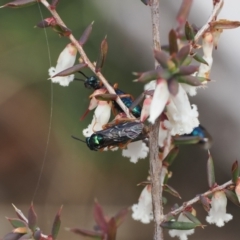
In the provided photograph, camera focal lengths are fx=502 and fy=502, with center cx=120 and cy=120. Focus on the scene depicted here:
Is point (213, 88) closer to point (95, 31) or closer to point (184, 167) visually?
point (184, 167)

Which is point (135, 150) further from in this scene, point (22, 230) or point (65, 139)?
point (65, 139)

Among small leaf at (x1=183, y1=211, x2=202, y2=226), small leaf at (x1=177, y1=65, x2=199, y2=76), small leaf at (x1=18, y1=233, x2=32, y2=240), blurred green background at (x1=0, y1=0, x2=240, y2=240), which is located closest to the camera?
small leaf at (x1=177, y1=65, x2=199, y2=76)

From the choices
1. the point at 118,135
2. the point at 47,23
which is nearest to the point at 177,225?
the point at 118,135

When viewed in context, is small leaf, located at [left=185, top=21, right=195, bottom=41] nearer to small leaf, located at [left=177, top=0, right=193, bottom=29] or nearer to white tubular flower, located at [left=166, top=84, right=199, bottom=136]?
white tubular flower, located at [left=166, top=84, right=199, bottom=136]

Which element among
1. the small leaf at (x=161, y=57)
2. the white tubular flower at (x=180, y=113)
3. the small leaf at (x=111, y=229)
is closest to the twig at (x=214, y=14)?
the white tubular flower at (x=180, y=113)

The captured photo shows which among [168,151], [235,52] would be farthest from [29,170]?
[168,151]

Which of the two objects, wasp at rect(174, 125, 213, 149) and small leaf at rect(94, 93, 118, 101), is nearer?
small leaf at rect(94, 93, 118, 101)

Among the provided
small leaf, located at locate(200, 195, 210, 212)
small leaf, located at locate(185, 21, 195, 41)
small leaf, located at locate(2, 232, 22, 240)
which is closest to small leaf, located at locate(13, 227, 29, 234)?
small leaf, located at locate(2, 232, 22, 240)
